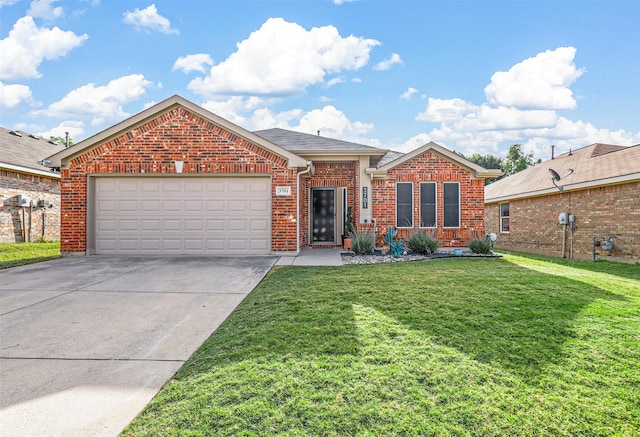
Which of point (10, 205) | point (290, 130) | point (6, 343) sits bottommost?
point (6, 343)

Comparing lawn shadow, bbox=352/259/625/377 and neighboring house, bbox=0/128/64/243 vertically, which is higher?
neighboring house, bbox=0/128/64/243

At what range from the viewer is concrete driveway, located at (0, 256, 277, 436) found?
2.44 meters

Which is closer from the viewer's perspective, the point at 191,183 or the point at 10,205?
the point at 191,183

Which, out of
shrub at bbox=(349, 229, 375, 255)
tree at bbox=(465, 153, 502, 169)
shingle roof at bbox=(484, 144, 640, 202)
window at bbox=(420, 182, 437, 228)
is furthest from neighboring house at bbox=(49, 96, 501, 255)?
tree at bbox=(465, 153, 502, 169)

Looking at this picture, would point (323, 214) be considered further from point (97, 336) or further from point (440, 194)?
point (97, 336)

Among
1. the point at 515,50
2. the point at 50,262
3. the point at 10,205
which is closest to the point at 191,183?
the point at 50,262

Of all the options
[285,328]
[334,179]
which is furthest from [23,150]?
[285,328]

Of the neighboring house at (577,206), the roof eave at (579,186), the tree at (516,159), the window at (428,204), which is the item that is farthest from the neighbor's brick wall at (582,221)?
the tree at (516,159)

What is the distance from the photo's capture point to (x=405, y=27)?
42.5ft

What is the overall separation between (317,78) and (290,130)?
3775mm

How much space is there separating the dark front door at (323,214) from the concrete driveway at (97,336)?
16.9 ft

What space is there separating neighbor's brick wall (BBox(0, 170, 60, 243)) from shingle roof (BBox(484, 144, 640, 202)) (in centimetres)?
2077

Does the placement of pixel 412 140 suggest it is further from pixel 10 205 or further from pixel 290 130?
pixel 10 205

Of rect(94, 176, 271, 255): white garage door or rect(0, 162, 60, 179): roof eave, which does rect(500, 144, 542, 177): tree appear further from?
rect(0, 162, 60, 179): roof eave
